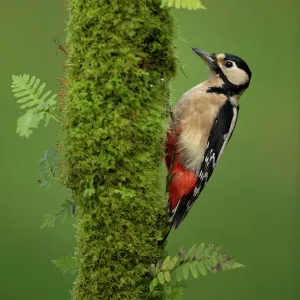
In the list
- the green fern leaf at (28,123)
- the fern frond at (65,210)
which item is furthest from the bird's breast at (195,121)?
the green fern leaf at (28,123)

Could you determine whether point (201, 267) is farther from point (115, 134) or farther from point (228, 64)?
point (228, 64)

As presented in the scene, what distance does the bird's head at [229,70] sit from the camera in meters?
3.52

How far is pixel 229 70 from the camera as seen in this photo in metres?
3.54

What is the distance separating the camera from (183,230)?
544 cm

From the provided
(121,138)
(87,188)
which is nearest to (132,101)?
(121,138)

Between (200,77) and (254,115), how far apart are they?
2.01ft

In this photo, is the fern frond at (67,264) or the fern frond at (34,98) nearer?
the fern frond at (34,98)

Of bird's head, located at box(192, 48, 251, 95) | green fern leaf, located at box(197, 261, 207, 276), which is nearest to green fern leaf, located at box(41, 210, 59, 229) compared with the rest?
green fern leaf, located at box(197, 261, 207, 276)

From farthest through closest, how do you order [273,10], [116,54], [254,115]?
[273,10]
[254,115]
[116,54]

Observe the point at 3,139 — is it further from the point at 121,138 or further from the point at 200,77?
the point at 121,138

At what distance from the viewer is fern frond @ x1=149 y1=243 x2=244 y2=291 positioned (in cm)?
230

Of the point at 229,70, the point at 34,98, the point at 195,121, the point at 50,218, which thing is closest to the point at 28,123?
the point at 34,98

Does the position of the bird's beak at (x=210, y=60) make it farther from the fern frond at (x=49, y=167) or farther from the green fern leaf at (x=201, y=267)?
the green fern leaf at (x=201, y=267)

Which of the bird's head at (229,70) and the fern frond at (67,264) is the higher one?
the bird's head at (229,70)
